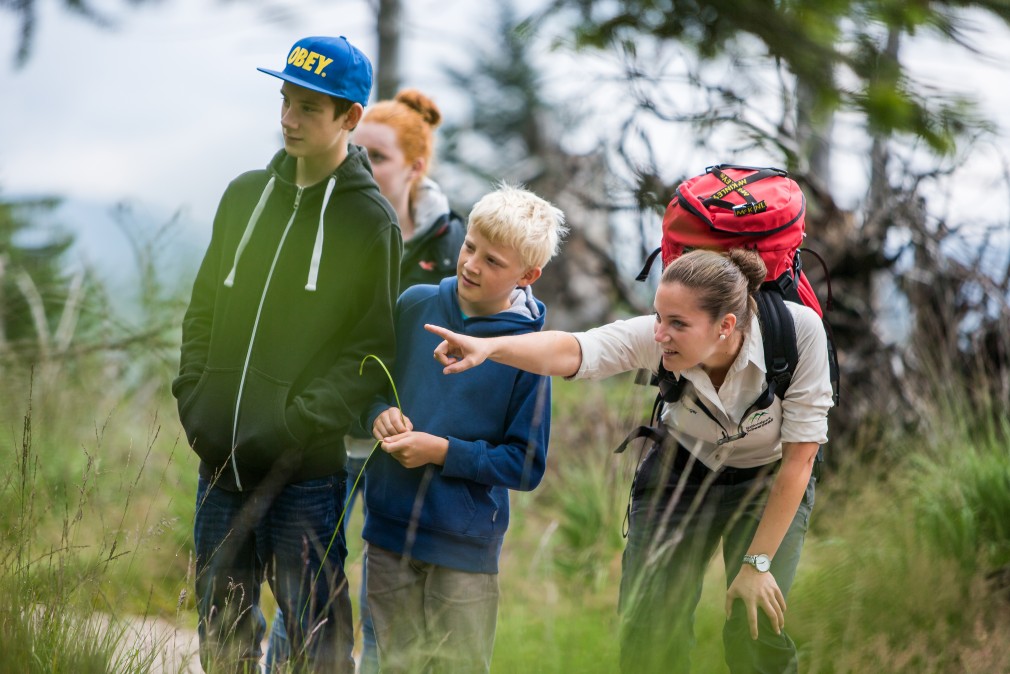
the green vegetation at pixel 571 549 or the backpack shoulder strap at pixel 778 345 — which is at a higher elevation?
the backpack shoulder strap at pixel 778 345

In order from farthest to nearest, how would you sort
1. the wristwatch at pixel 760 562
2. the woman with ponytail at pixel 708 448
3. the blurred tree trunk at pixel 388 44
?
1. the blurred tree trunk at pixel 388 44
2. the wristwatch at pixel 760 562
3. the woman with ponytail at pixel 708 448

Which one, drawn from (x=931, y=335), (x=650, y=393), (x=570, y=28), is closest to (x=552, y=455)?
(x=650, y=393)

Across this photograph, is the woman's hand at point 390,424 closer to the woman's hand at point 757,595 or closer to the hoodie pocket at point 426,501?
the hoodie pocket at point 426,501

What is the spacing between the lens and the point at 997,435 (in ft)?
18.0

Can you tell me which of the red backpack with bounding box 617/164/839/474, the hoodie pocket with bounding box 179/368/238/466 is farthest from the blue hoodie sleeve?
the hoodie pocket with bounding box 179/368/238/466

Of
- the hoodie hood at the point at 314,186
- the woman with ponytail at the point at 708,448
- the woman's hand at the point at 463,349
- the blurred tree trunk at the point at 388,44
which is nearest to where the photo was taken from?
the woman's hand at the point at 463,349

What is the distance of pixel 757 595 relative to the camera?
2762 millimetres

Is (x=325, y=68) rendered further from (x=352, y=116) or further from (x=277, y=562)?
(x=277, y=562)

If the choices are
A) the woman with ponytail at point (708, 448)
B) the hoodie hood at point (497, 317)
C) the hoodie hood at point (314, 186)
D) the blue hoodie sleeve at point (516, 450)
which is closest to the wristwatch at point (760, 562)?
the woman with ponytail at point (708, 448)

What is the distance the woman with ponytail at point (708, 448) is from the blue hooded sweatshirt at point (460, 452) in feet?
0.71

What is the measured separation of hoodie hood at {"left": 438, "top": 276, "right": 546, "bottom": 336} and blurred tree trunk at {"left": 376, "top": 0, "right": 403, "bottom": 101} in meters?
4.91

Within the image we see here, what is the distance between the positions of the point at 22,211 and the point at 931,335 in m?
6.11

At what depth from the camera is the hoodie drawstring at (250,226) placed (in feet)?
9.49

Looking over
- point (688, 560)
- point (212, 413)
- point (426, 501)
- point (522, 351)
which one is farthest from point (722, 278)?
point (212, 413)
